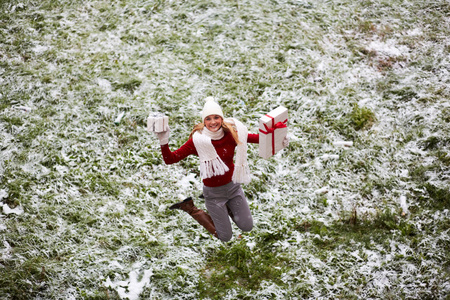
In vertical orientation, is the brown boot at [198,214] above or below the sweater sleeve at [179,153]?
below

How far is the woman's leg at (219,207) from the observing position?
4.73 meters

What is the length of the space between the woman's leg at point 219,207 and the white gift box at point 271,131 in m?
0.71

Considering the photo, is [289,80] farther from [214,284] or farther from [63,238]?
[63,238]

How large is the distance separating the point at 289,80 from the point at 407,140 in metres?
2.31

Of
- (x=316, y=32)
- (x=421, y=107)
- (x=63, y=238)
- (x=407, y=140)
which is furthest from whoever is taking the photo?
(x=316, y=32)

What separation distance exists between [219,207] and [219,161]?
592 mm

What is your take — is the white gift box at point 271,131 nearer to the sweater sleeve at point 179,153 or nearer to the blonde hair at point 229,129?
the blonde hair at point 229,129

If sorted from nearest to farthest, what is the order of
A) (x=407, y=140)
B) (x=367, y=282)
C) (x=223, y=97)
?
(x=367, y=282) → (x=407, y=140) → (x=223, y=97)

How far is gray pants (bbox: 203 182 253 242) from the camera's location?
4738mm

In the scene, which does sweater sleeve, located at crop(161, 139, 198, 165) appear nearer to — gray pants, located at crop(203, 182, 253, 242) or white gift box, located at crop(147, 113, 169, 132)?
white gift box, located at crop(147, 113, 169, 132)

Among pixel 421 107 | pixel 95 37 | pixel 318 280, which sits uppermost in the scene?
pixel 95 37

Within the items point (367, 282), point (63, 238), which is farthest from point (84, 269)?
point (367, 282)

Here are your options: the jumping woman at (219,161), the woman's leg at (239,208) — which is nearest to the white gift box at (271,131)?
the jumping woman at (219,161)

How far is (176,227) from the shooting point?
558 centimetres
